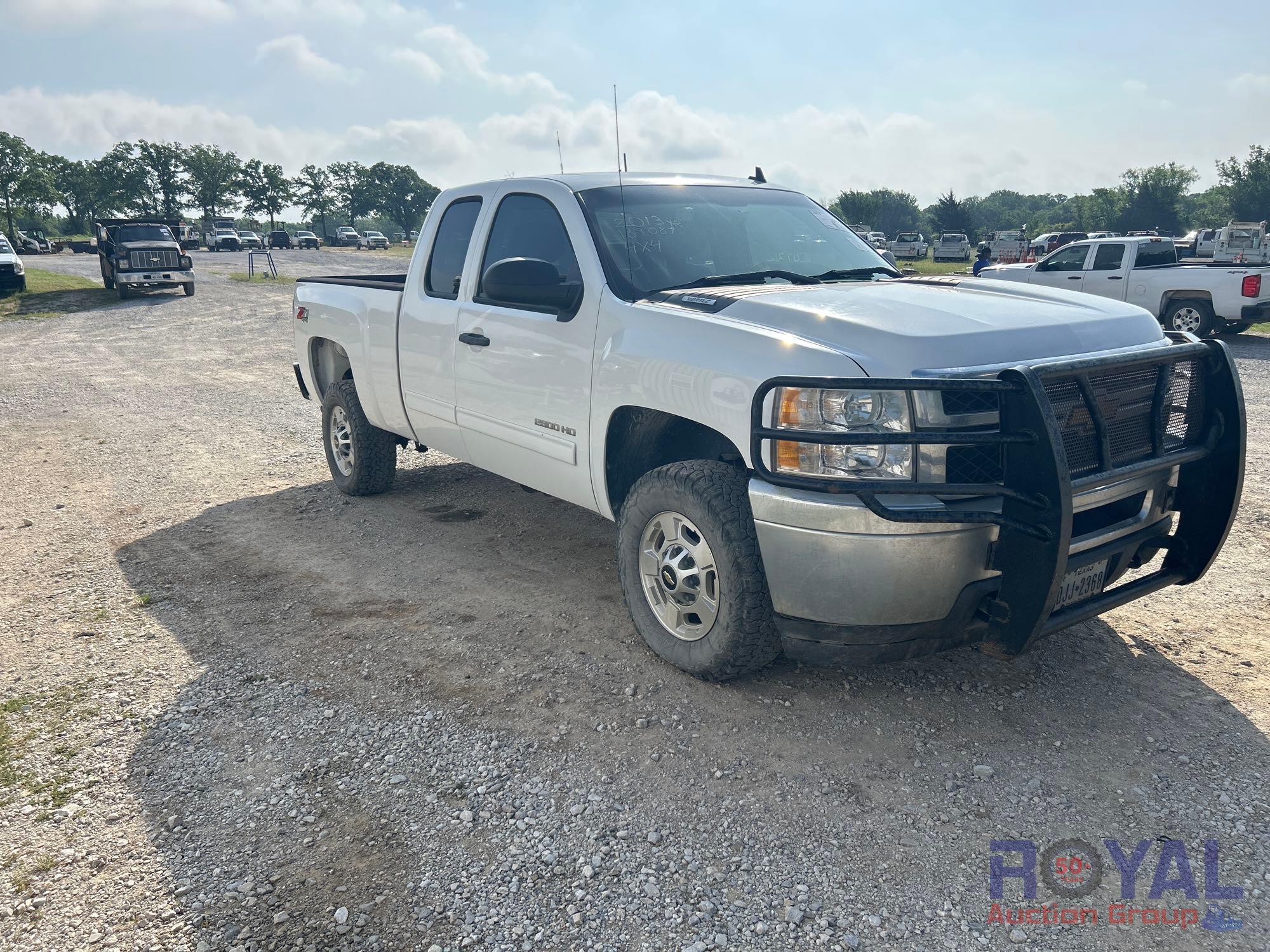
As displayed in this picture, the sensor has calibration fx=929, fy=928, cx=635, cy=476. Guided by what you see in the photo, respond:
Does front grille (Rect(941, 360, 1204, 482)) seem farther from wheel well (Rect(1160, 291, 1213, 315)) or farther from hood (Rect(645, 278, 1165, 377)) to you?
wheel well (Rect(1160, 291, 1213, 315))

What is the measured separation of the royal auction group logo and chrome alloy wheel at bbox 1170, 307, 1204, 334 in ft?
46.1

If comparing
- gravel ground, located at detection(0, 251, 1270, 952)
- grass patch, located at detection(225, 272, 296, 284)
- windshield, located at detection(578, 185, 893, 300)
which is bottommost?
gravel ground, located at detection(0, 251, 1270, 952)

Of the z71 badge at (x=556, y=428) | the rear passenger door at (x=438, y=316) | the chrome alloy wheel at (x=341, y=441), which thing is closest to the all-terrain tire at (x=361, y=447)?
the chrome alloy wheel at (x=341, y=441)

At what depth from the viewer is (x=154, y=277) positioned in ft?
81.9

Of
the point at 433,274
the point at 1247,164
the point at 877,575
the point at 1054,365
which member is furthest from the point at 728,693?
the point at 1247,164

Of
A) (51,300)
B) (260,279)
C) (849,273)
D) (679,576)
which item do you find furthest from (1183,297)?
(260,279)

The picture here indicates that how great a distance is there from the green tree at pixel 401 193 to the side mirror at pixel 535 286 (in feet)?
359

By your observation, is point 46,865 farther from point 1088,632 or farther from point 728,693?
point 1088,632

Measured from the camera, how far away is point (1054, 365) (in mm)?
2998

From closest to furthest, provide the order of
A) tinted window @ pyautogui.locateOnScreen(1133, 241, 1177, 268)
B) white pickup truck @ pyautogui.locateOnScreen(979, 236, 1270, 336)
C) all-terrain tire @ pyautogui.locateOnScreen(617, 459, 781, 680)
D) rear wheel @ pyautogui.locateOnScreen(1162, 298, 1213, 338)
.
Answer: all-terrain tire @ pyautogui.locateOnScreen(617, 459, 781, 680)
white pickup truck @ pyautogui.locateOnScreen(979, 236, 1270, 336)
rear wheel @ pyautogui.locateOnScreen(1162, 298, 1213, 338)
tinted window @ pyautogui.locateOnScreen(1133, 241, 1177, 268)

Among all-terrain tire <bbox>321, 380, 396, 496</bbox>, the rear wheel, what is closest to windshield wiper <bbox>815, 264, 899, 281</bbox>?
all-terrain tire <bbox>321, 380, 396, 496</bbox>

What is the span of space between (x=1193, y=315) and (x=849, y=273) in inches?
507

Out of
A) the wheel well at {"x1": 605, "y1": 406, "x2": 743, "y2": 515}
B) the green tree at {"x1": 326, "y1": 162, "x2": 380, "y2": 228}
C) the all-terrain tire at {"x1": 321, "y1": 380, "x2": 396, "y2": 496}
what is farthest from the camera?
the green tree at {"x1": 326, "y1": 162, "x2": 380, "y2": 228}

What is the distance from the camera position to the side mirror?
3.98 m
